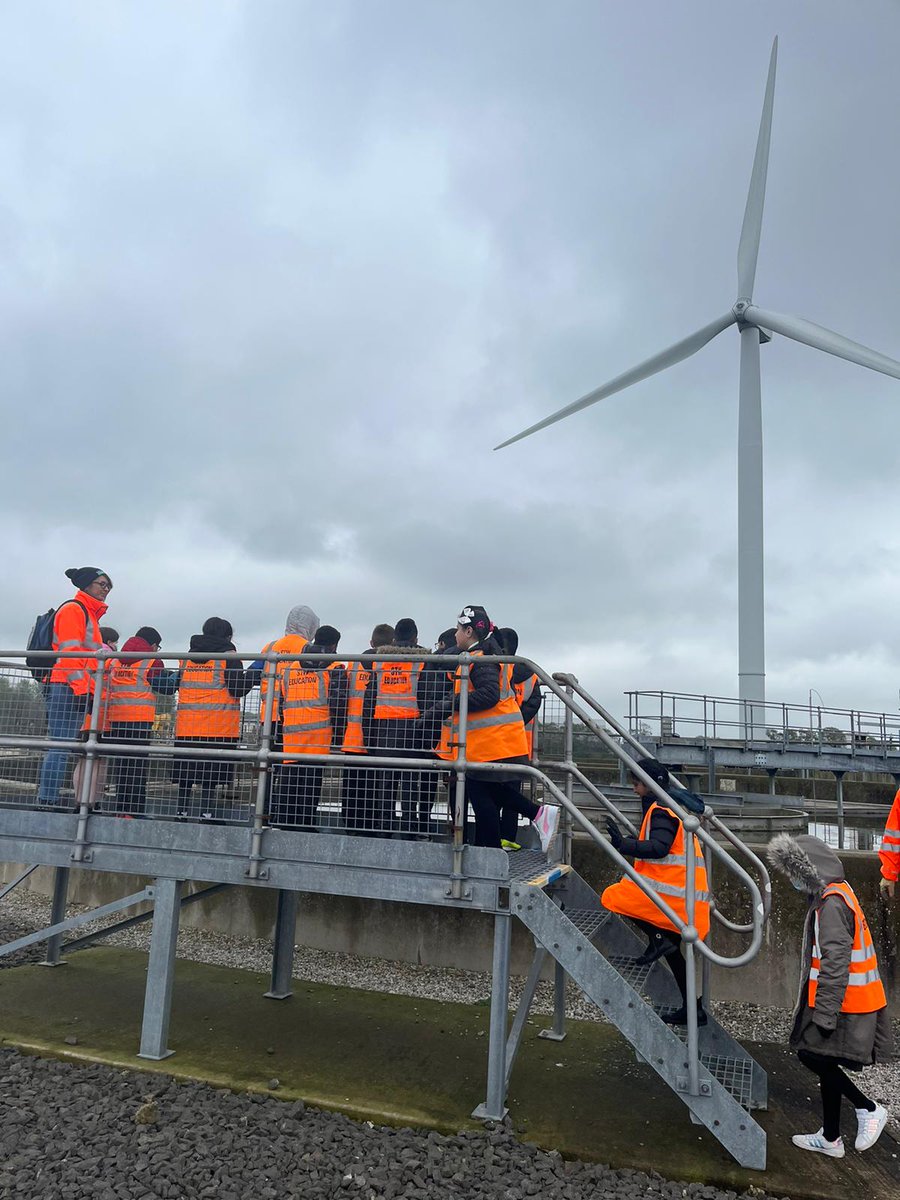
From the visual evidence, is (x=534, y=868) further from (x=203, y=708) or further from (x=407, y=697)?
(x=203, y=708)

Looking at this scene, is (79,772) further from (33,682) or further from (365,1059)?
(365,1059)

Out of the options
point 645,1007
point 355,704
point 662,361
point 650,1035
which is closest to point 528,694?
point 355,704

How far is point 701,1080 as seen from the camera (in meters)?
4.54

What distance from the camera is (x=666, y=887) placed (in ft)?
16.4

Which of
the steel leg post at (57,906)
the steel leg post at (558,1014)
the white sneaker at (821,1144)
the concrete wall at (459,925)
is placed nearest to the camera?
the white sneaker at (821,1144)

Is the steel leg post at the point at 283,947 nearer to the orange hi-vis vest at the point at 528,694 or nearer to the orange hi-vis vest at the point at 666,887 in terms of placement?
the orange hi-vis vest at the point at 528,694

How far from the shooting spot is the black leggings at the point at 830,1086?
15.3ft

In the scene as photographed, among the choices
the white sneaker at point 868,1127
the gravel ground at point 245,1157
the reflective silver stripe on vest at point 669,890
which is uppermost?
the reflective silver stripe on vest at point 669,890

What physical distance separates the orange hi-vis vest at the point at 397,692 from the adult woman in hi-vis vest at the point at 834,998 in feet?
7.38

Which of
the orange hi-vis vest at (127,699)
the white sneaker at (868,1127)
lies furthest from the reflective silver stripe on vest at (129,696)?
the white sneaker at (868,1127)

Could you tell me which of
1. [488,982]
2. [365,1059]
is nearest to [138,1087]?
[365,1059]

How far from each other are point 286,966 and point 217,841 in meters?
2.21

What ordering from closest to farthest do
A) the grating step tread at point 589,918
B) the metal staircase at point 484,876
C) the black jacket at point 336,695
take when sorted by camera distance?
the metal staircase at point 484,876 < the grating step tread at point 589,918 < the black jacket at point 336,695

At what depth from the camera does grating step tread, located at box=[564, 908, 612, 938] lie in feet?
Answer: 18.0
